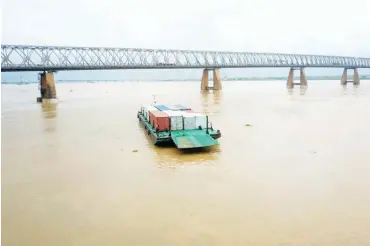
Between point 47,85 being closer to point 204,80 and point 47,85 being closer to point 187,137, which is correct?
point 204,80

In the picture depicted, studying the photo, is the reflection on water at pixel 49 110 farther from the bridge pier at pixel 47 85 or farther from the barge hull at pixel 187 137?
the barge hull at pixel 187 137

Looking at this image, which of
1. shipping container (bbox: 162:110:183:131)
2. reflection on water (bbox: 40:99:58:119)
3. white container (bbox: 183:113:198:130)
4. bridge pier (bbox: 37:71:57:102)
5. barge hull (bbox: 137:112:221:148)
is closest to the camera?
barge hull (bbox: 137:112:221:148)

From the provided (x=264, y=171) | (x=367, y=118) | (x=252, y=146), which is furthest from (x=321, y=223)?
(x=367, y=118)

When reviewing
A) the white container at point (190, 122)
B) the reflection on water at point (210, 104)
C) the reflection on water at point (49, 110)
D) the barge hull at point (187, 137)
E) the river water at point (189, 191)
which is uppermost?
the white container at point (190, 122)

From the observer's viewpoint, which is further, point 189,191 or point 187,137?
point 187,137

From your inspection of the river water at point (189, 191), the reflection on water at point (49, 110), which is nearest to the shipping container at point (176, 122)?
the river water at point (189, 191)

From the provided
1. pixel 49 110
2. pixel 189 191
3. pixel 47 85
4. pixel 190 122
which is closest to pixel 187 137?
pixel 190 122

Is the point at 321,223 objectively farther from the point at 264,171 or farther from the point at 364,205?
the point at 264,171

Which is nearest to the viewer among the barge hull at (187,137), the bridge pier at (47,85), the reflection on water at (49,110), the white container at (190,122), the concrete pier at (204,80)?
the barge hull at (187,137)

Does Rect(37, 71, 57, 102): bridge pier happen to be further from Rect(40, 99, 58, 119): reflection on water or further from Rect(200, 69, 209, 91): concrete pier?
Rect(200, 69, 209, 91): concrete pier

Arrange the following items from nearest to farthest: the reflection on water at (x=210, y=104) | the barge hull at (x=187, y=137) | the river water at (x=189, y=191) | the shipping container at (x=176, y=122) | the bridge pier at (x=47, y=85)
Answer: the river water at (x=189, y=191), the barge hull at (x=187, y=137), the shipping container at (x=176, y=122), the reflection on water at (x=210, y=104), the bridge pier at (x=47, y=85)

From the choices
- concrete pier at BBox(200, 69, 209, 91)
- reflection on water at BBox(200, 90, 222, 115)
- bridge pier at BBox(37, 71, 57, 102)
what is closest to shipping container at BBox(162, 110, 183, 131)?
reflection on water at BBox(200, 90, 222, 115)
